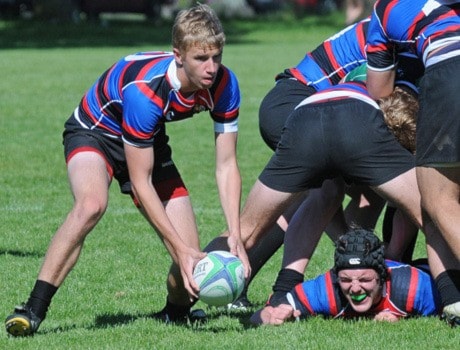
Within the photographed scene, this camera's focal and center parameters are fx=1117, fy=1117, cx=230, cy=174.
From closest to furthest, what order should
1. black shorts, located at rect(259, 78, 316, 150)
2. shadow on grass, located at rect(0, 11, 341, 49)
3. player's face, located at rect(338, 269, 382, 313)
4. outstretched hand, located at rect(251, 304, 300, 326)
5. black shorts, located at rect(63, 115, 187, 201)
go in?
player's face, located at rect(338, 269, 382, 313)
outstretched hand, located at rect(251, 304, 300, 326)
black shorts, located at rect(63, 115, 187, 201)
black shorts, located at rect(259, 78, 316, 150)
shadow on grass, located at rect(0, 11, 341, 49)

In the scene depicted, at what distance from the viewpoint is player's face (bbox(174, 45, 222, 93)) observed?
560cm

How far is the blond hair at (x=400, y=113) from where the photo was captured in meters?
5.99

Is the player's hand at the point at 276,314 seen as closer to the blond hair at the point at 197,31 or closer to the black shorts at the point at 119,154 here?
the black shorts at the point at 119,154

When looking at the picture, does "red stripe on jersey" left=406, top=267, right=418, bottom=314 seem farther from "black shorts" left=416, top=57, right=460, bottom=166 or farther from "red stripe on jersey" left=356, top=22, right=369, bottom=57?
"red stripe on jersey" left=356, top=22, right=369, bottom=57

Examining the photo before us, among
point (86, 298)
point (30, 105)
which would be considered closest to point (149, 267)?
point (86, 298)

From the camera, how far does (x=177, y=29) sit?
565 centimetres

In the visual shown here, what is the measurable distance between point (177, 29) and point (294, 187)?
1.04m

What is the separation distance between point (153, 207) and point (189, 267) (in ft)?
1.18

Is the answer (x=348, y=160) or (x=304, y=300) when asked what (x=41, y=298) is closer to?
(x=304, y=300)

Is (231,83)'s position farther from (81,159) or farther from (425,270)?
(425,270)

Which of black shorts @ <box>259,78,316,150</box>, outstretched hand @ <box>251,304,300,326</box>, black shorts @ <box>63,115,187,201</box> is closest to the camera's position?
outstretched hand @ <box>251,304,300,326</box>

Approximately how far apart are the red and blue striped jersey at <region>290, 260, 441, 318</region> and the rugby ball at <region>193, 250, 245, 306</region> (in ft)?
1.62

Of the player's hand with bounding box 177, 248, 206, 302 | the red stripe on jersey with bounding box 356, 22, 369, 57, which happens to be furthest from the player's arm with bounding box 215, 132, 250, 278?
the red stripe on jersey with bounding box 356, 22, 369, 57

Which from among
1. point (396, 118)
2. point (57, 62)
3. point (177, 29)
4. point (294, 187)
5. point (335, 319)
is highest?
point (177, 29)
